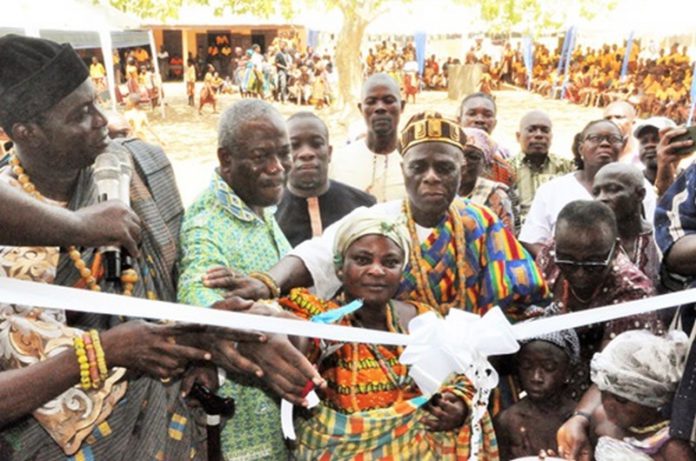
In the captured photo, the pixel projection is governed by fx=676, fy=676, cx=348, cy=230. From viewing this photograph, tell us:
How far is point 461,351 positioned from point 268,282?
65 cm


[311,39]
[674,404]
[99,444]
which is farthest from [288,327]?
[311,39]

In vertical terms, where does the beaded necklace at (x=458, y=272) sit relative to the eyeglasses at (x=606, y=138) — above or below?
below

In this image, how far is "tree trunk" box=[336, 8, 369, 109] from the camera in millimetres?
13782

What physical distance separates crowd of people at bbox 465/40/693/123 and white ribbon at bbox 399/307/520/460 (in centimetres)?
1685

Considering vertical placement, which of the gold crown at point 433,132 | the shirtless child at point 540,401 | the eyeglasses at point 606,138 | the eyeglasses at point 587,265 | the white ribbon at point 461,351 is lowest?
the shirtless child at point 540,401

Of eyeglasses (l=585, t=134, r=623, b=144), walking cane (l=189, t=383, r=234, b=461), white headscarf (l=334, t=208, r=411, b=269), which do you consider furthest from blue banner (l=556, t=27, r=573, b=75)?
walking cane (l=189, t=383, r=234, b=461)

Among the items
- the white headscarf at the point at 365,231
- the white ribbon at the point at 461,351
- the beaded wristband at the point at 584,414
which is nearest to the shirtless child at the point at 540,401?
the beaded wristband at the point at 584,414

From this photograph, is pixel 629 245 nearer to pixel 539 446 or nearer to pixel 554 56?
pixel 539 446

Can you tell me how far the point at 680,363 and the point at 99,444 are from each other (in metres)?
1.86

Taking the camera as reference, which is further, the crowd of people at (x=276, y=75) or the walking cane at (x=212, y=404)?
the crowd of people at (x=276, y=75)

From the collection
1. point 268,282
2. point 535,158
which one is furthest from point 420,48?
point 268,282

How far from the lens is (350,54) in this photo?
48.3ft

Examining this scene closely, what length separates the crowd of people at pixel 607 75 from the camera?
18.7 meters

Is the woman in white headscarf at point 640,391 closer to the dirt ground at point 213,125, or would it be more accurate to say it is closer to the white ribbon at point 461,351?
the white ribbon at point 461,351
